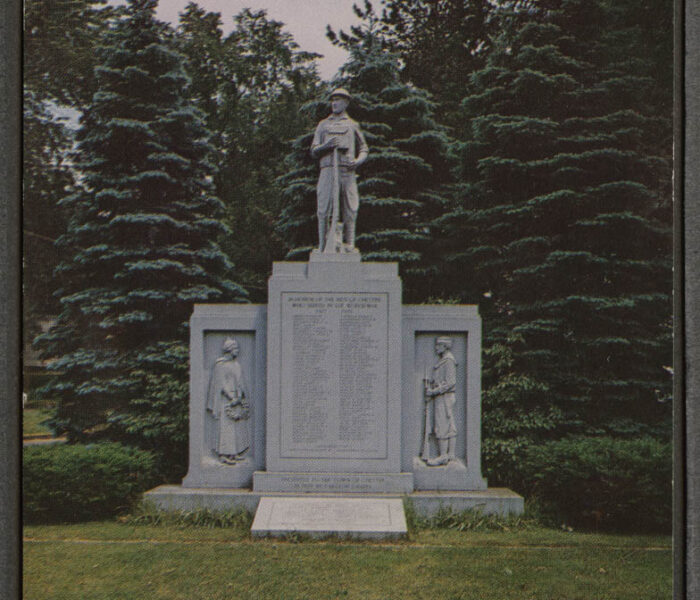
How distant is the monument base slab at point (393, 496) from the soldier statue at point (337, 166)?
9.70ft

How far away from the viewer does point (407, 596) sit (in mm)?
5969

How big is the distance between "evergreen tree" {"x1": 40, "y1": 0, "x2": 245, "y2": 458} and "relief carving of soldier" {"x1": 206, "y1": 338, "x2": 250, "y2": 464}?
41.1 inches

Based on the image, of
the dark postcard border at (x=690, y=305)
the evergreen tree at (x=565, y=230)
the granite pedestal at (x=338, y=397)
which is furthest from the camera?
the granite pedestal at (x=338, y=397)

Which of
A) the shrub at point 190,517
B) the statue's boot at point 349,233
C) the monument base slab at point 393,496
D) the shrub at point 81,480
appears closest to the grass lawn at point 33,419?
the shrub at point 81,480

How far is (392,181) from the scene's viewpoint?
10.4 metres

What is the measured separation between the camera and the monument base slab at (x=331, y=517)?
22.9ft

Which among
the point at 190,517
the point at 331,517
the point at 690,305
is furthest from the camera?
the point at 190,517

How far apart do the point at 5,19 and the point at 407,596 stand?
5.76m

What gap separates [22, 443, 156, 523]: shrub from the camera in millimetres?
6809

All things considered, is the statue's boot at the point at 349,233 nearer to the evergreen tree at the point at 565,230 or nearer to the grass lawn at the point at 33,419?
the evergreen tree at the point at 565,230

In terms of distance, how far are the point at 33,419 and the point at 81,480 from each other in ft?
4.73

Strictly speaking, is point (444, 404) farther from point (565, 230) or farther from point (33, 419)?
point (33, 419)

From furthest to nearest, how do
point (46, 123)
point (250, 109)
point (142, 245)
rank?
point (142, 245) < point (250, 109) < point (46, 123)

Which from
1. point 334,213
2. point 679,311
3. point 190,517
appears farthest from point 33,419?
point 679,311
